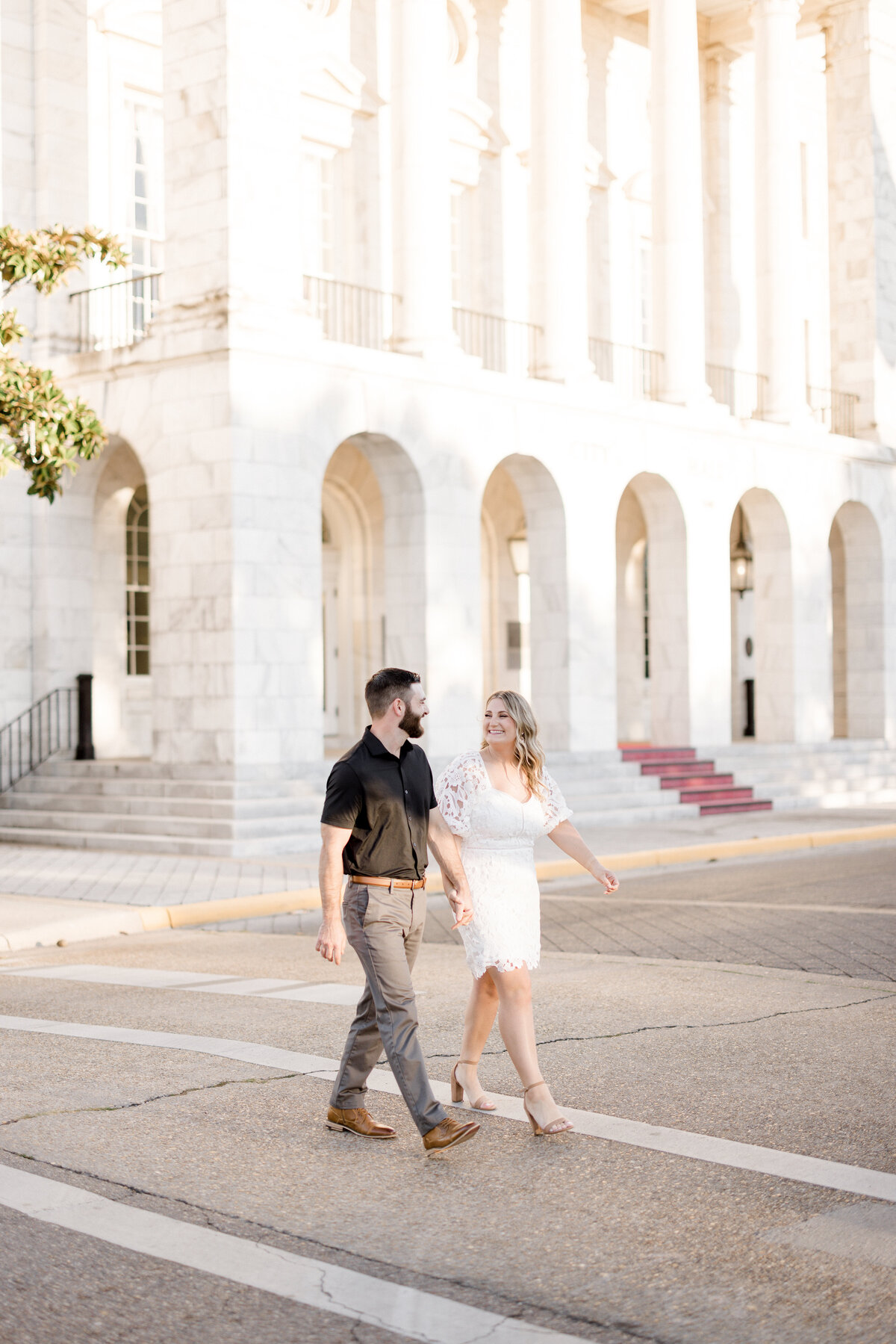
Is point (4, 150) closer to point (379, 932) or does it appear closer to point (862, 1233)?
point (379, 932)

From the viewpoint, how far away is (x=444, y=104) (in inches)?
885

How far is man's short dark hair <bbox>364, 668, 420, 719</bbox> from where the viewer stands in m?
6.06

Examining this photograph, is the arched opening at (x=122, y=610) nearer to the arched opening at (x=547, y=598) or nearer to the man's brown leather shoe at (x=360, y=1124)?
the arched opening at (x=547, y=598)

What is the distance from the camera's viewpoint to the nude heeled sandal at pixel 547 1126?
6.00 m

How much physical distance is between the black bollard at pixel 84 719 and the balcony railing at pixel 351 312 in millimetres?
6240

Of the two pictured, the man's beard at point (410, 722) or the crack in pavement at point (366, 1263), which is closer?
the crack in pavement at point (366, 1263)

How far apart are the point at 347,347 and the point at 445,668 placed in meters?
4.53

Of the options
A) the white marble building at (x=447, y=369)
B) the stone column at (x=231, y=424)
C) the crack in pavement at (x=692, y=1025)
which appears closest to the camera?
the crack in pavement at (x=692, y=1025)

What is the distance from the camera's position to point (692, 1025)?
26.6 feet

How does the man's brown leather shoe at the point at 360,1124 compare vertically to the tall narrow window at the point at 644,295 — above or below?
below

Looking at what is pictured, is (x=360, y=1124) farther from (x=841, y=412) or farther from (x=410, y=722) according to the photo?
(x=841, y=412)

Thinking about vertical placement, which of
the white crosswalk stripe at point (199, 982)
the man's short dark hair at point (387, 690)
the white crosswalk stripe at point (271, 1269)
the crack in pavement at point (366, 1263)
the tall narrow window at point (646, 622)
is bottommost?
the white crosswalk stripe at point (199, 982)

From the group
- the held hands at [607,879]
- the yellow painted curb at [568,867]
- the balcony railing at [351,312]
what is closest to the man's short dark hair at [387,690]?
the held hands at [607,879]

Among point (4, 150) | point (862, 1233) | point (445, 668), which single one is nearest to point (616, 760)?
point (445, 668)
